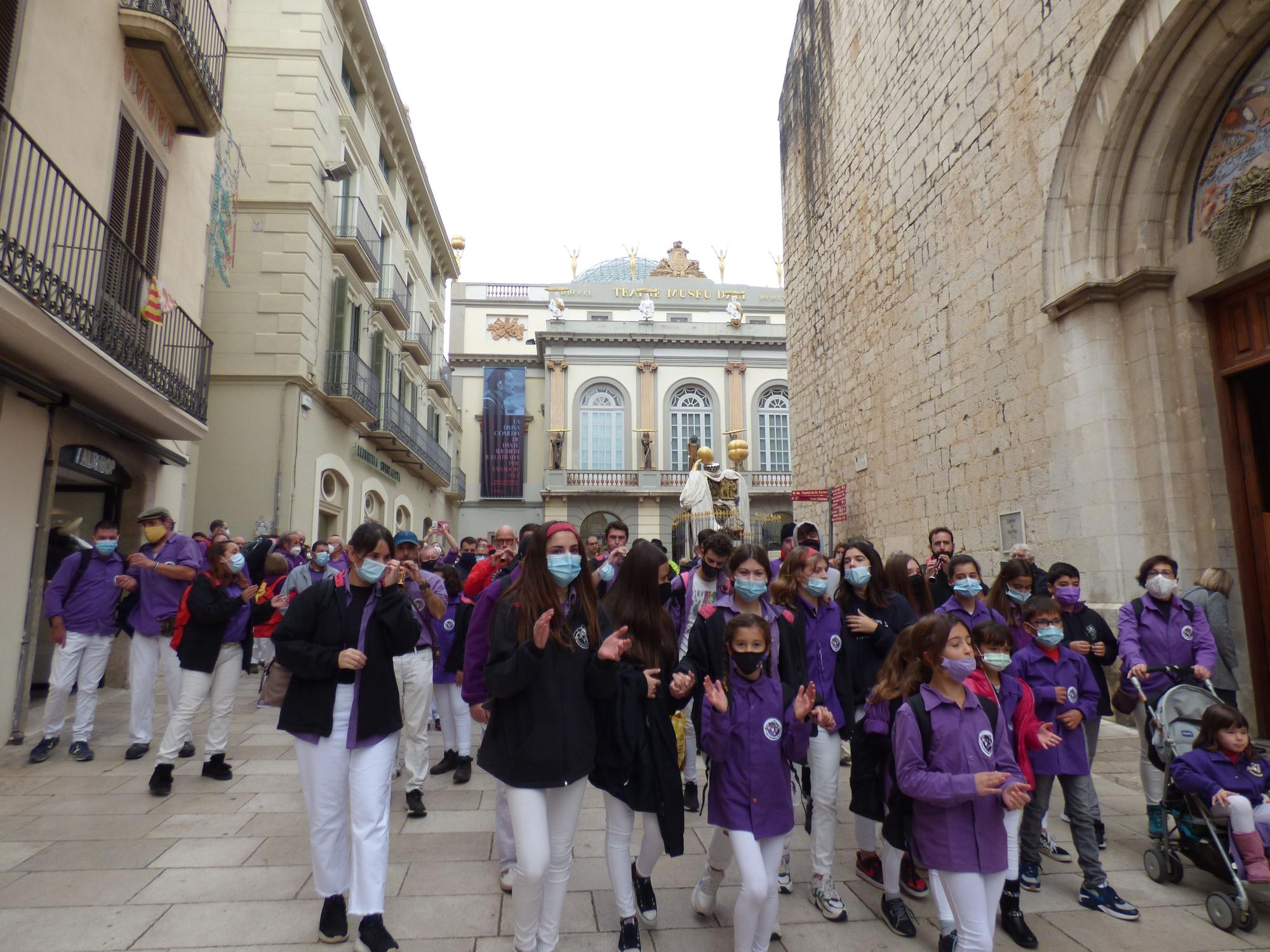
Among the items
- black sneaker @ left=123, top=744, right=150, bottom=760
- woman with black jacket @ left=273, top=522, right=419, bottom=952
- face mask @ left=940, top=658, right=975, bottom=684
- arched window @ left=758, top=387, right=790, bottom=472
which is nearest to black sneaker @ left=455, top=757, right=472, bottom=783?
woman with black jacket @ left=273, top=522, right=419, bottom=952

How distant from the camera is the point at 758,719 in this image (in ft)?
10.8

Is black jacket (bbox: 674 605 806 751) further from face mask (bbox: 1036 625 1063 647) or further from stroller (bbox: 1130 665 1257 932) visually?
stroller (bbox: 1130 665 1257 932)

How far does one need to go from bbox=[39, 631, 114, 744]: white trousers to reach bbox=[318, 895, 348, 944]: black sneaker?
4.54 m

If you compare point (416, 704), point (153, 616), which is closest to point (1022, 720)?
point (416, 704)

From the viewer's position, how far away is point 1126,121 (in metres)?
7.55

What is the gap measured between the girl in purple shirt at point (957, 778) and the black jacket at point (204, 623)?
16.8 feet

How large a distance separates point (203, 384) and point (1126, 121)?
1165cm

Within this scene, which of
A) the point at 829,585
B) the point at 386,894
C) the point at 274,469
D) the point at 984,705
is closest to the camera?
the point at 984,705

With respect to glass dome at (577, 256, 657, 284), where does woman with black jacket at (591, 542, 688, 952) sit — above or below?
below

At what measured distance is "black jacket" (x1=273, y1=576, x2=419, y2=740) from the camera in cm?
343

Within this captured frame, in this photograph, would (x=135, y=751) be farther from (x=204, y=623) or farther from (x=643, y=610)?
(x=643, y=610)

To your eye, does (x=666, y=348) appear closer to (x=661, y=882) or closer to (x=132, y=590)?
(x=132, y=590)

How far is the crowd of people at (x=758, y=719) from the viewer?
10.1 feet

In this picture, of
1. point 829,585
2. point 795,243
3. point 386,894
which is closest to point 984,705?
point 829,585
